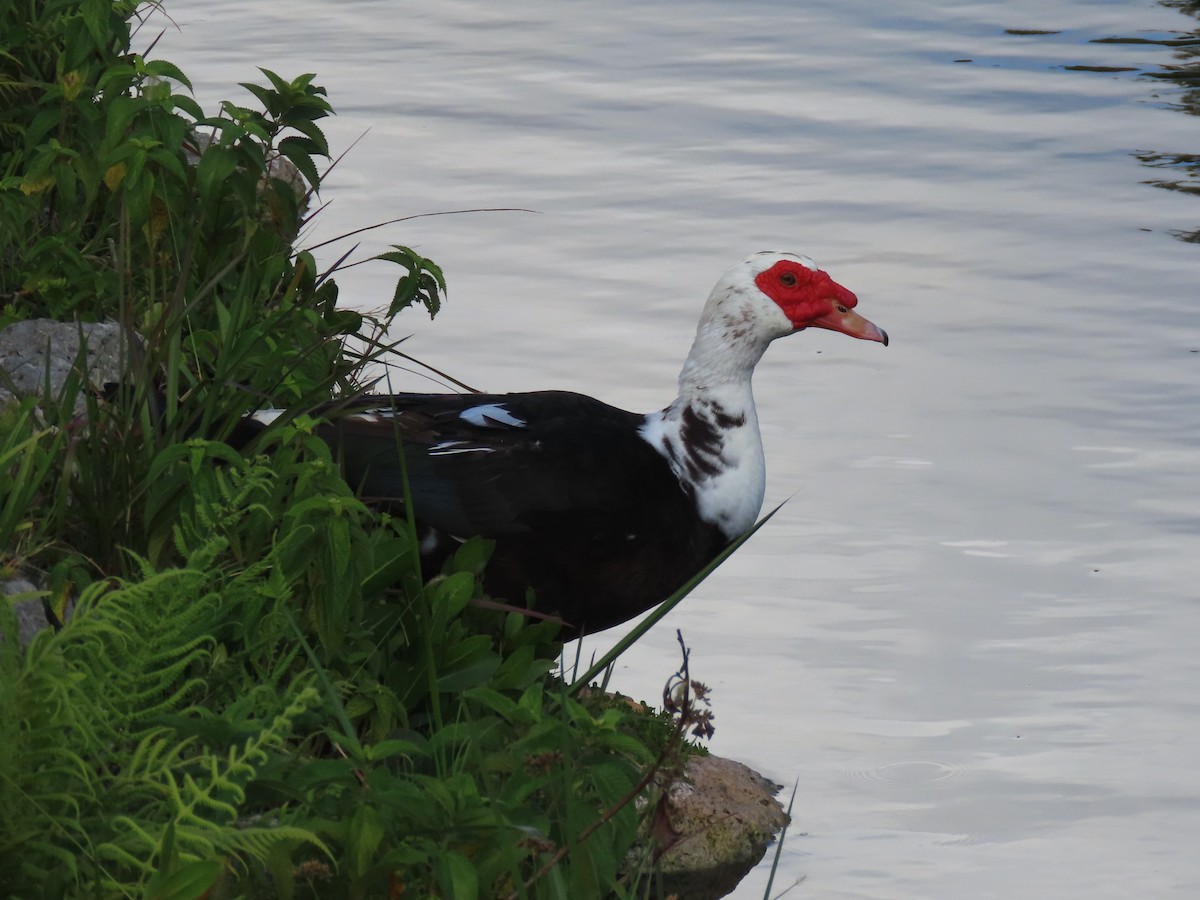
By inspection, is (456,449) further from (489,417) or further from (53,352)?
(53,352)

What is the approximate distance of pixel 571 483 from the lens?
14.9 feet

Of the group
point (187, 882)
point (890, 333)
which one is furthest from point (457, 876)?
point (890, 333)

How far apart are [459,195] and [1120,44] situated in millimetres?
4211

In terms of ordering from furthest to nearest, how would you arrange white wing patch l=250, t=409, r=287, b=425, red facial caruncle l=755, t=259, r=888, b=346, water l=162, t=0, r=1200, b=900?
1. red facial caruncle l=755, t=259, r=888, b=346
2. water l=162, t=0, r=1200, b=900
3. white wing patch l=250, t=409, r=287, b=425

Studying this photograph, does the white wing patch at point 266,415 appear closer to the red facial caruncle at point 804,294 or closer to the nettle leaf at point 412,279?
the nettle leaf at point 412,279

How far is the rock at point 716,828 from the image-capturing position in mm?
4484

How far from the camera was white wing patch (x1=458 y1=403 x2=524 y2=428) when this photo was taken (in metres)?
4.64

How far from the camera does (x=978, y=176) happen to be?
8.62 metres

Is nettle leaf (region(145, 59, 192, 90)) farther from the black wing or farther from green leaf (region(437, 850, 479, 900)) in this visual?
green leaf (region(437, 850, 479, 900))

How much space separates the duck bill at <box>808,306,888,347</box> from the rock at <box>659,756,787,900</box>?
50.1 inches

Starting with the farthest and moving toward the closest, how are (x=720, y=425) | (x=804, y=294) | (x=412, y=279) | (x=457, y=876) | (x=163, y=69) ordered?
1. (x=804, y=294)
2. (x=720, y=425)
3. (x=412, y=279)
4. (x=163, y=69)
5. (x=457, y=876)

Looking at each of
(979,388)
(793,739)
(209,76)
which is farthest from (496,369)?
(209,76)

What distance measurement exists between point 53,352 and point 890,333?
349cm

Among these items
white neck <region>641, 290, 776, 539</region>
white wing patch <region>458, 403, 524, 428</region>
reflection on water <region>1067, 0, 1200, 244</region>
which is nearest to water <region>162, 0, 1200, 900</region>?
reflection on water <region>1067, 0, 1200, 244</region>
